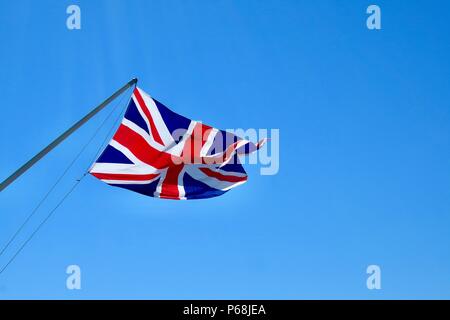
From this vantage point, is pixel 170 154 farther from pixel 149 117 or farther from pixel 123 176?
pixel 123 176

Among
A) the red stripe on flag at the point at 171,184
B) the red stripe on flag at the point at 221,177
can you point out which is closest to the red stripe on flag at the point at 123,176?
the red stripe on flag at the point at 171,184

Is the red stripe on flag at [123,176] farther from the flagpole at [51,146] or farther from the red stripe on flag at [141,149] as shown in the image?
the flagpole at [51,146]

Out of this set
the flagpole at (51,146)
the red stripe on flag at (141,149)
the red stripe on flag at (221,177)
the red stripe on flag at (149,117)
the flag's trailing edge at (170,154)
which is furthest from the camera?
the red stripe on flag at (221,177)

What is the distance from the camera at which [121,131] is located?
1841 centimetres

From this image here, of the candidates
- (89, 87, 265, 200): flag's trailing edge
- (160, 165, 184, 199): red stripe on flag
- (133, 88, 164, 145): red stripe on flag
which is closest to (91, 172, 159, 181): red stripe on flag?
(89, 87, 265, 200): flag's trailing edge

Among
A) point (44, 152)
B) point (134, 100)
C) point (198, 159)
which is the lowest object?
point (44, 152)

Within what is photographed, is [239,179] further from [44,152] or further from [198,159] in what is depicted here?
[44,152]

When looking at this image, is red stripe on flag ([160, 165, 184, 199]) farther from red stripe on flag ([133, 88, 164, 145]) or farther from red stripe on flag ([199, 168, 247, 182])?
red stripe on flag ([133, 88, 164, 145])

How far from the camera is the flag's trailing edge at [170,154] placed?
18109 millimetres

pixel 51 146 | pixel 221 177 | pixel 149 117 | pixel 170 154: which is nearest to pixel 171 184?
pixel 170 154

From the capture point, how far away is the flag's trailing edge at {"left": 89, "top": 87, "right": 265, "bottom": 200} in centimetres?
1811
